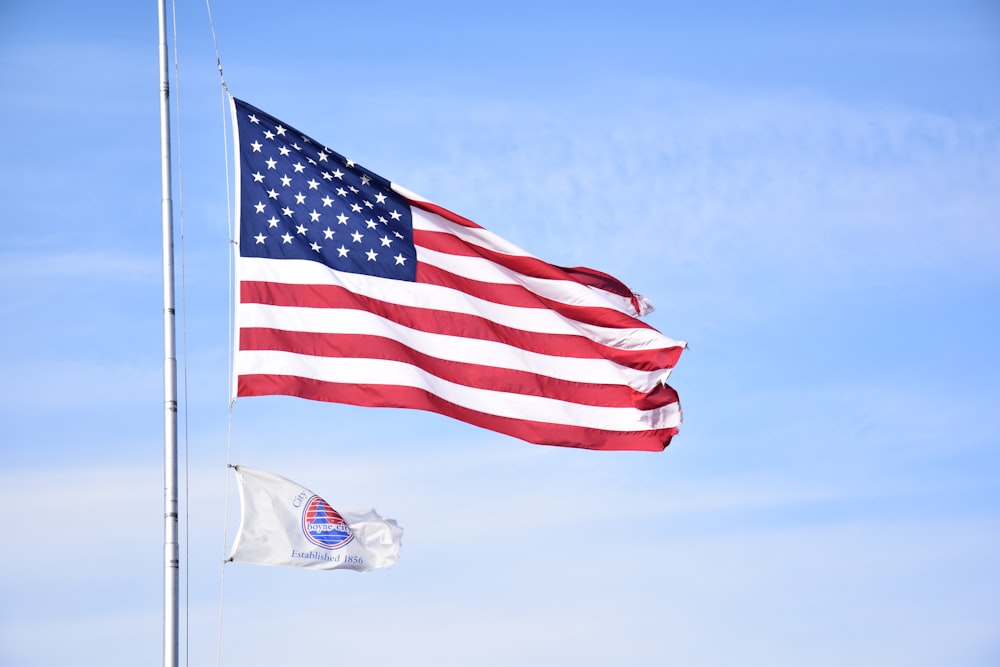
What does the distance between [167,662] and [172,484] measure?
97.4 inches

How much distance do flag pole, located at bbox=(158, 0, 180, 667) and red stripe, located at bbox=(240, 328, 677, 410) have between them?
1546 millimetres

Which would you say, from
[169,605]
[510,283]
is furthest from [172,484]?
[510,283]

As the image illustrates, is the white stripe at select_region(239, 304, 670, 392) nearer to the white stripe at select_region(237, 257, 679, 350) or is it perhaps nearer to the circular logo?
the white stripe at select_region(237, 257, 679, 350)

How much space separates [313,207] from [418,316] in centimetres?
262

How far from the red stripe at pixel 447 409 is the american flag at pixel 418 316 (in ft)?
0.07

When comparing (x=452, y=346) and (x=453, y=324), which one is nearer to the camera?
(x=452, y=346)

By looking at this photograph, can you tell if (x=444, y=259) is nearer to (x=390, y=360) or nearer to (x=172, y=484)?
(x=390, y=360)

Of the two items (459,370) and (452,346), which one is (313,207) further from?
(459,370)

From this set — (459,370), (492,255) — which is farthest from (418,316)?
(492,255)

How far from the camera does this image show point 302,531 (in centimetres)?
2150

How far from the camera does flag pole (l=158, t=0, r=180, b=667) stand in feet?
61.8

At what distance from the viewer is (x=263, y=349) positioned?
21312 mm

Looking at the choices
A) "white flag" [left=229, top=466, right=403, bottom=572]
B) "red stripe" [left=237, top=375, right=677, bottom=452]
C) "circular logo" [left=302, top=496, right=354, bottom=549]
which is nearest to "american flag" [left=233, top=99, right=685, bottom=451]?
"red stripe" [left=237, top=375, right=677, bottom=452]

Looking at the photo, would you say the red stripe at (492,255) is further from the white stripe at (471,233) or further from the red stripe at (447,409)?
the red stripe at (447,409)
